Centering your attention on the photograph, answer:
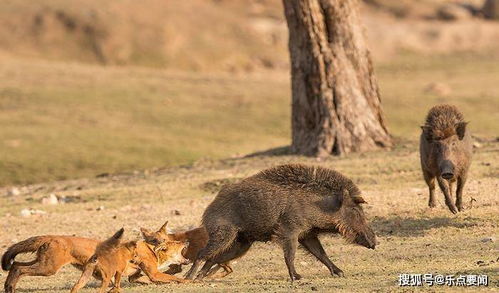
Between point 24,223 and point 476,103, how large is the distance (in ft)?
57.7

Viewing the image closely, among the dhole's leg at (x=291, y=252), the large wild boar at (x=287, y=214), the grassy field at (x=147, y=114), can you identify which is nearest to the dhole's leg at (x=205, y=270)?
the large wild boar at (x=287, y=214)

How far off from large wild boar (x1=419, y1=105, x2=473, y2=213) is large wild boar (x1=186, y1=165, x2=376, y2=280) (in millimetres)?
2909

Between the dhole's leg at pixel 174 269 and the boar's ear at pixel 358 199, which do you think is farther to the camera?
the dhole's leg at pixel 174 269

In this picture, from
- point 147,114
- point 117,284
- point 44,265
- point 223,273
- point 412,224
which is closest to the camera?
point 44,265

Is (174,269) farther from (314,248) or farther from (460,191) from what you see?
(460,191)

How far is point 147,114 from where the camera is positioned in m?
28.8

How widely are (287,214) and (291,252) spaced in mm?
383

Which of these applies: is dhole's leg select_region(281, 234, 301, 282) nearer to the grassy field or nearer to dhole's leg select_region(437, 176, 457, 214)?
dhole's leg select_region(437, 176, 457, 214)

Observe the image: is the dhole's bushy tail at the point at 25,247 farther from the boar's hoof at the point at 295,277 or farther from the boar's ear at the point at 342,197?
the boar's ear at the point at 342,197

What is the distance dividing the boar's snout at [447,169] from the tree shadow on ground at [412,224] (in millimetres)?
523

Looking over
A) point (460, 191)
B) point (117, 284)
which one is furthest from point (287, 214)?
point (460, 191)

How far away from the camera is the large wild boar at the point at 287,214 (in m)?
10.5

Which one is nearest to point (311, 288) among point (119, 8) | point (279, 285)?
point (279, 285)

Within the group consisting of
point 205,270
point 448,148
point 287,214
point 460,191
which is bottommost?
point 205,270
